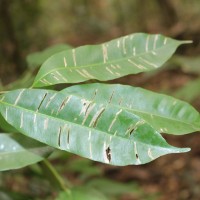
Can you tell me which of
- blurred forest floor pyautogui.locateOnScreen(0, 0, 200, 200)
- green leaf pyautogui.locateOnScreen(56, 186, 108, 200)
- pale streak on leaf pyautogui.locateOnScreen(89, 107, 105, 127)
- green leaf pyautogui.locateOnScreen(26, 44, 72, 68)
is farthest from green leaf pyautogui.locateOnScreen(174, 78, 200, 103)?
pale streak on leaf pyautogui.locateOnScreen(89, 107, 105, 127)

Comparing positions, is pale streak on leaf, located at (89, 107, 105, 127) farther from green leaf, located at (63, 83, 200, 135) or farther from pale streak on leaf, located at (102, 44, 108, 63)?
pale streak on leaf, located at (102, 44, 108, 63)

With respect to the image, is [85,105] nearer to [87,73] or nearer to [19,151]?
[87,73]

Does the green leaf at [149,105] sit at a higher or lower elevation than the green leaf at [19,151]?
higher

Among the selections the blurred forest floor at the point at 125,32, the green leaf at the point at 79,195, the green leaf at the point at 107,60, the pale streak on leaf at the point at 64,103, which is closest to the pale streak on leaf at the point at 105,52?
the green leaf at the point at 107,60

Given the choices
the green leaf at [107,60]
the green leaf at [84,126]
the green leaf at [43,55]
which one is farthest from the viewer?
the green leaf at [43,55]

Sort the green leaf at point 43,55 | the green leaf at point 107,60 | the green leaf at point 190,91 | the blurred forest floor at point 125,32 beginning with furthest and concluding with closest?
the blurred forest floor at point 125,32
the green leaf at point 190,91
the green leaf at point 43,55
the green leaf at point 107,60

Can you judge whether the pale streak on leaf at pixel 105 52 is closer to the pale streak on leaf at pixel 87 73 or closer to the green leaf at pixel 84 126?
the pale streak on leaf at pixel 87 73

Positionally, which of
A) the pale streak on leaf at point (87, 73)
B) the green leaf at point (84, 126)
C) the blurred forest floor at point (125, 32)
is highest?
the pale streak on leaf at point (87, 73)

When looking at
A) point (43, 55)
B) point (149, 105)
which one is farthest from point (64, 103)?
point (43, 55)
